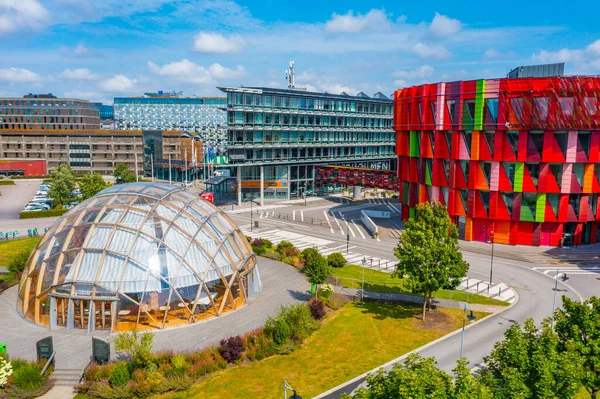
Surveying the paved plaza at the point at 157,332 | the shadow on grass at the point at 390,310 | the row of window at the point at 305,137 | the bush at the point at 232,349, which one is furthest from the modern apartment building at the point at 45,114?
the bush at the point at 232,349

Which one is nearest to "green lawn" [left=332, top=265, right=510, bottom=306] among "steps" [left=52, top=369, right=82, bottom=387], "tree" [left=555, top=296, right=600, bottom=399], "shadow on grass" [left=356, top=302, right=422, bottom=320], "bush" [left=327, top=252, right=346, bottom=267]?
"bush" [left=327, top=252, right=346, bottom=267]

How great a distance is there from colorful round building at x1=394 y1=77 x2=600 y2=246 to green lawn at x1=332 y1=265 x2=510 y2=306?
13.5 meters

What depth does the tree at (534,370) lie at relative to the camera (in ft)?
54.3

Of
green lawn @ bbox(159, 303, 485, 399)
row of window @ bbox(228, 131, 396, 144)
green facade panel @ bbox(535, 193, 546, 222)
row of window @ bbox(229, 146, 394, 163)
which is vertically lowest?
green lawn @ bbox(159, 303, 485, 399)

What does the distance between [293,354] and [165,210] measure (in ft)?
46.9

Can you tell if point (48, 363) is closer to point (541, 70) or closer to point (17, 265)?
point (17, 265)

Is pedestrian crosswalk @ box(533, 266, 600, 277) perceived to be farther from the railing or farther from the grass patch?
the grass patch

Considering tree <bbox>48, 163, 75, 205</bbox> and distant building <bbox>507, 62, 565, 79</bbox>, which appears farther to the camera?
tree <bbox>48, 163, 75, 205</bbox>

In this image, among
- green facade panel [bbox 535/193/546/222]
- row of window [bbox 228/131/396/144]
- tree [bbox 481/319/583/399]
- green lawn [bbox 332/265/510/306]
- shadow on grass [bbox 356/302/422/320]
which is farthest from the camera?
row of window [bbox 228/131/396/144]

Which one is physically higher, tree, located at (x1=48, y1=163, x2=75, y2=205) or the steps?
tree, located at (x1=48, y1=163, x2=75, y2=205)

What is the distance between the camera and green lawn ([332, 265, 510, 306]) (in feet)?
127

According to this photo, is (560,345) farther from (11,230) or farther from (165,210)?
(11,230)

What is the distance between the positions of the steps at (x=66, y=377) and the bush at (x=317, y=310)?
1549 cm

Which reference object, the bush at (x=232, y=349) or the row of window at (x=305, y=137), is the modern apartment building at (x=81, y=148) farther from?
the bush at (x=232, y=349)
